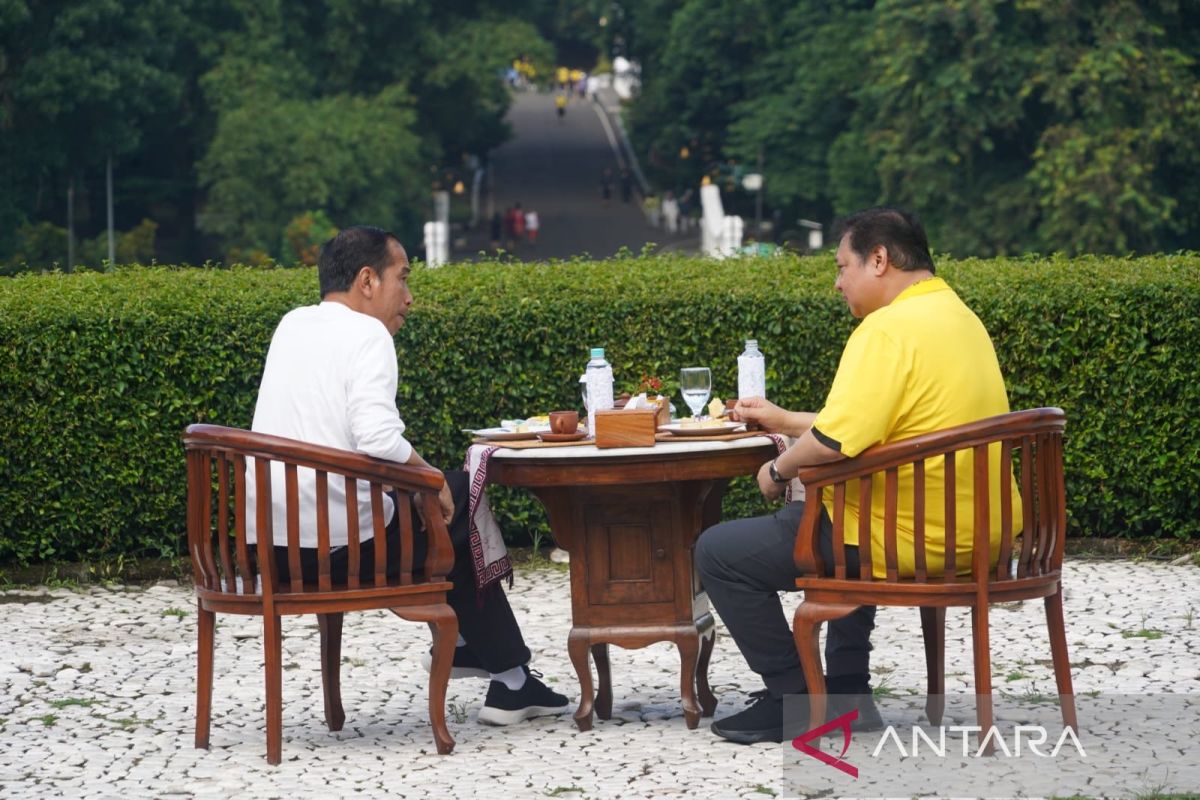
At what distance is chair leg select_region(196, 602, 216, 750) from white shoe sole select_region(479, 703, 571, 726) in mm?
927

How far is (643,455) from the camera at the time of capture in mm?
5785

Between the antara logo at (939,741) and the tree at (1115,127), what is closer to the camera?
the antara logo at (939,741)

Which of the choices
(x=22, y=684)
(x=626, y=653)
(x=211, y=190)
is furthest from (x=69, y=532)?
Answer: (x=211, y=190)

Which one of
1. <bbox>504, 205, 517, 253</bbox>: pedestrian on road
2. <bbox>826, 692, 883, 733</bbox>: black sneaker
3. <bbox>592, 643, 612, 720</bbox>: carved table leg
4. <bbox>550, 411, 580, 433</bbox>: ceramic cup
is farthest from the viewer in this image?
<bbox>504, 205, 517, 253</bbox>: pedestrian on road

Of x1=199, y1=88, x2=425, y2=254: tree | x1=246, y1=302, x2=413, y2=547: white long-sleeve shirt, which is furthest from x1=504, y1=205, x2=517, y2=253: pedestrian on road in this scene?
x1=246, y1=302, x2=413, y2=547: white long-sleeve shirt

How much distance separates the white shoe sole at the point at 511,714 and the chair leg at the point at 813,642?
41.4 inches

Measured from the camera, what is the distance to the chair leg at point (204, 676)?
19.3 feet

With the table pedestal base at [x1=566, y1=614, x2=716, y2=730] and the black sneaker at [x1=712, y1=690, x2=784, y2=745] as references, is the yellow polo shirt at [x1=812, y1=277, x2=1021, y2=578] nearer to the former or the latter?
the black sneaker at [x1=712, y1=690, x2=784, y2=745]

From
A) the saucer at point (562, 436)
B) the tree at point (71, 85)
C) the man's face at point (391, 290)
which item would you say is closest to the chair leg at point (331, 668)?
the saucer at point (562, 436)

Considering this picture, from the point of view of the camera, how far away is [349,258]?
5980 millimetres

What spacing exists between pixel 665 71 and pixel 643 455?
2466 inches

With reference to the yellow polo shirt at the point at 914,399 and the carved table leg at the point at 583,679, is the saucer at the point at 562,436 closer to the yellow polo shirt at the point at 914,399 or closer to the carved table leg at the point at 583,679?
the carved table leg at the point at 583,679

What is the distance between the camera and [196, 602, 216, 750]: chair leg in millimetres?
5883

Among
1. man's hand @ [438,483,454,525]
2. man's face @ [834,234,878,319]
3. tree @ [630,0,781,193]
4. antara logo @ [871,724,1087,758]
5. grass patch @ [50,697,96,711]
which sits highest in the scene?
tree @ [630,0,781,193]
